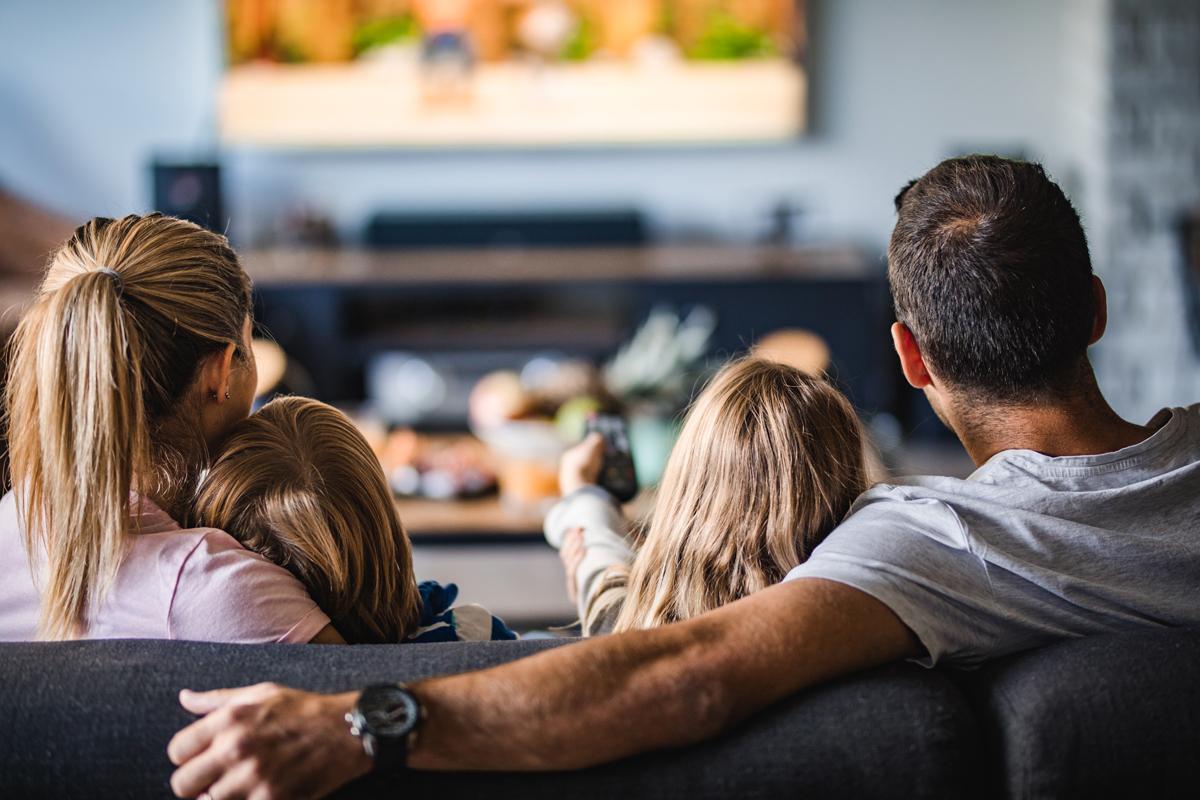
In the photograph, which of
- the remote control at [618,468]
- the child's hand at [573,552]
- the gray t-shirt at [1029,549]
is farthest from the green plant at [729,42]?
the gray t-shirt at [1029,549]

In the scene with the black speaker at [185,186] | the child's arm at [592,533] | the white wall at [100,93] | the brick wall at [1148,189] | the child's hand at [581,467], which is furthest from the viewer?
the white wall at [100,93]

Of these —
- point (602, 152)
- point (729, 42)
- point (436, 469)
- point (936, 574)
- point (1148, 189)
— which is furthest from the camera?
point (602, 152)

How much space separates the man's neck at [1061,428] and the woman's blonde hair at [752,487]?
13cm

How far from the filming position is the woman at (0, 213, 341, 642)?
1.13 metres

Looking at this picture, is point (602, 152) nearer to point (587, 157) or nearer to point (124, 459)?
point (587, 157)

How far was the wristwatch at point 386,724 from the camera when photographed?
0.90 m

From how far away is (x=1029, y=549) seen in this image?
107 cm

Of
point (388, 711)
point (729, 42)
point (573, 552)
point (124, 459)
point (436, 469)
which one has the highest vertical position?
point (729, 42)

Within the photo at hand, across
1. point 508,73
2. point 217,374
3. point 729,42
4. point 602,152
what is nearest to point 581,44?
point 508,73

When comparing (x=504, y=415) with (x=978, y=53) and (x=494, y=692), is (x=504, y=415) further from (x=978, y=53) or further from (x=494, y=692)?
(x=978, y=53)

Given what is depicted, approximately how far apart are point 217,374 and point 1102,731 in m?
0.85

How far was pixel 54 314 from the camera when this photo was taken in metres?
1.15

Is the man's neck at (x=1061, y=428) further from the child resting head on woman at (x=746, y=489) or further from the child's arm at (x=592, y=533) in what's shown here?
the child's arm at (x=592, y=533)

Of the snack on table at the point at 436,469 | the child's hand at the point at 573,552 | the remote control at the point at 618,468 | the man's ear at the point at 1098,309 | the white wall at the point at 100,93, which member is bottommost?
the snack on table at the point at 436,469
